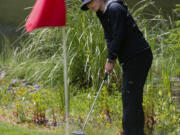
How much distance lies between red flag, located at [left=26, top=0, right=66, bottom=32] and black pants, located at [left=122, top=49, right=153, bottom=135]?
2.42 feet

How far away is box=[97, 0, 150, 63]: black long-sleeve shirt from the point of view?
3.17 meters

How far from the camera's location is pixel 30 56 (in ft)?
25.0

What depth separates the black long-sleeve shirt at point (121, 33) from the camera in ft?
10.4

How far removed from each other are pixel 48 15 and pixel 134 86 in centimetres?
100

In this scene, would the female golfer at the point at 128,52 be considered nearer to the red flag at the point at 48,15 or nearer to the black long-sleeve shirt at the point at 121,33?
the black long-sleeve shirt at the point at 121,33

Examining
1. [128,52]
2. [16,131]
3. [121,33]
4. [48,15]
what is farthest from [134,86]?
[16,131]

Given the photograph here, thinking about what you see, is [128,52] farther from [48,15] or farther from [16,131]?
[16,131]

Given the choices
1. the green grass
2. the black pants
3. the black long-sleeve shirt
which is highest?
the black long-sleeve shirt

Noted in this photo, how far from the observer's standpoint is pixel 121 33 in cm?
318

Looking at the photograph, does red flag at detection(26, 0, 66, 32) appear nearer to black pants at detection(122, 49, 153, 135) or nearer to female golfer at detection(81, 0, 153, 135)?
female golfer at detection(81, 0, 153, 135)

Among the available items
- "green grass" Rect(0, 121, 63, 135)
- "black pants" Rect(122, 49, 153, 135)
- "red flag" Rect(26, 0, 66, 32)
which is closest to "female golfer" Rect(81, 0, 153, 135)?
"black pants" Rect(122, 49, 153, 135)

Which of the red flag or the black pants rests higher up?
the red flag

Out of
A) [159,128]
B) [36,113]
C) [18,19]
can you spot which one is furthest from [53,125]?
[18,19]

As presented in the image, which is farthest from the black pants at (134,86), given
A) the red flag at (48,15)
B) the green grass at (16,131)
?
the green grass at (16,131)
